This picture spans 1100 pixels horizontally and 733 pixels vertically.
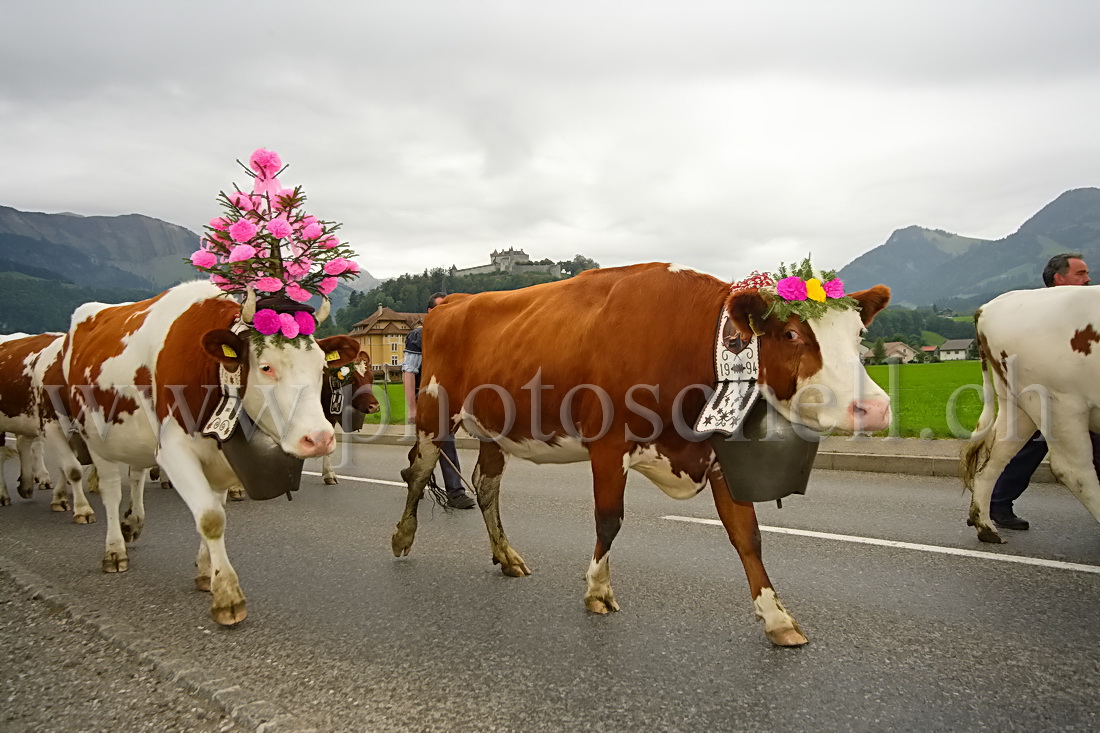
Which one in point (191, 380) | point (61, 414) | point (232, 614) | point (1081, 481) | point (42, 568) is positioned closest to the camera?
point (232, 614)

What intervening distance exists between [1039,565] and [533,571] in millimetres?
3345

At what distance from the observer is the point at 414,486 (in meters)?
5.47

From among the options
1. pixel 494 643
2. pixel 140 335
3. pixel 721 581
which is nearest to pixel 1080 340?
pixel 721 581

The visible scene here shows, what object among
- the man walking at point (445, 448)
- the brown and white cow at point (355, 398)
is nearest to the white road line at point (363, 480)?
the brown and white cow at point (355, 398)

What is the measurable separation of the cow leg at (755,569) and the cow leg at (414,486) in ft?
7.63

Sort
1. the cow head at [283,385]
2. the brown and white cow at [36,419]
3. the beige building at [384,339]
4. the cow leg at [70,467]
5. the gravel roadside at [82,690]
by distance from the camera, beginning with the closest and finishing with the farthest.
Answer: the gravel roadside at [82,690] → the cow head at [283,385] → the cow leg at [70,467] → the brown and white cow at [36,419] → the beige building at [384,339]

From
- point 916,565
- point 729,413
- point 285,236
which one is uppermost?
point 285,236

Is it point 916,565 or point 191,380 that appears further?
point 916,565

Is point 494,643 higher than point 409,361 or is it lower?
lower

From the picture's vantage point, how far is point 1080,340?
16.5 feet

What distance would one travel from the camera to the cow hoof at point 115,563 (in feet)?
17.2

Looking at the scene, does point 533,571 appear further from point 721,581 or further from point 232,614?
point 232,614

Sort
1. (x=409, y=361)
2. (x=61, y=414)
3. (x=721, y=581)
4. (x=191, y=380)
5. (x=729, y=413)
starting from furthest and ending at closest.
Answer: (x=409, y=361), (x=61, y=414), (x=721, y=581), (x=191, y=380), (x=729, y=413)

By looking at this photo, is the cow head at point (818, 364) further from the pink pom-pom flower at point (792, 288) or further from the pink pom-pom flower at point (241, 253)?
the pink pom-pom flower at point (241, 253)
